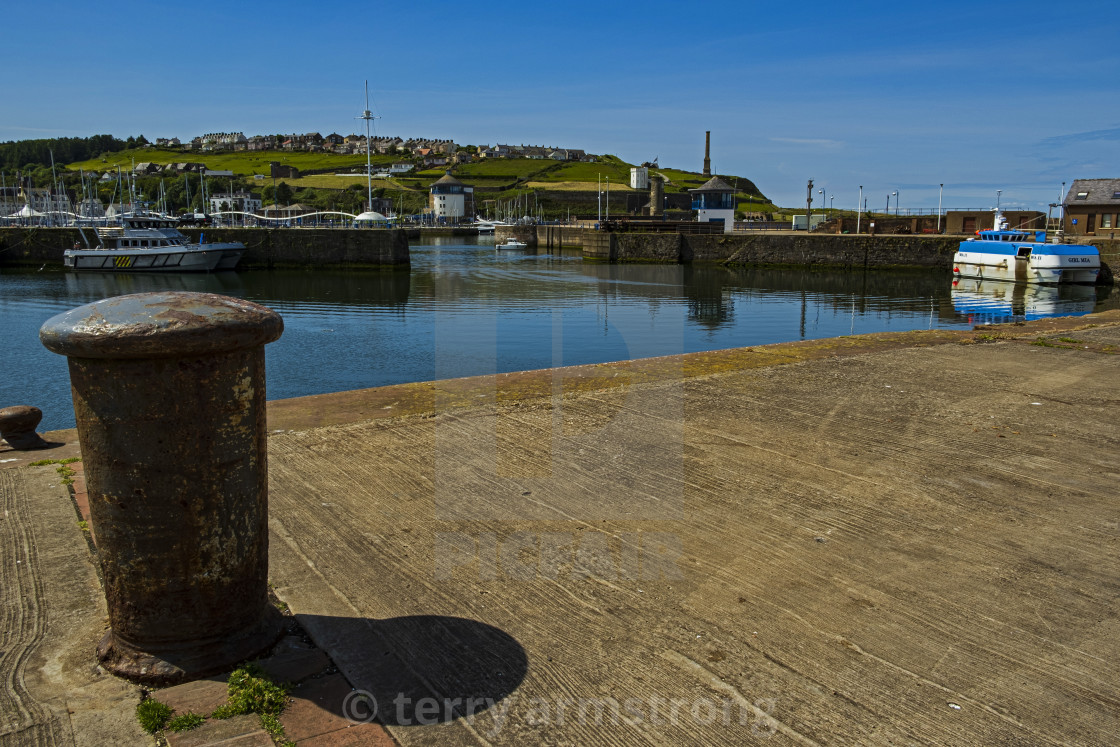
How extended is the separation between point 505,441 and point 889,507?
2.40 metres

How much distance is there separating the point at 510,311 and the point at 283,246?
93.3 ft

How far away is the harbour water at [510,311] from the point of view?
17250 millimetres

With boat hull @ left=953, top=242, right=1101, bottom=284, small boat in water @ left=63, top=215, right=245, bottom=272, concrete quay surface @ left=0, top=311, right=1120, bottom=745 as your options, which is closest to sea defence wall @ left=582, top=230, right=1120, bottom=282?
boat hull @ left=953, top=242, right=1101, bottom=284

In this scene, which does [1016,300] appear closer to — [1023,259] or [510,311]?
[1023,259]

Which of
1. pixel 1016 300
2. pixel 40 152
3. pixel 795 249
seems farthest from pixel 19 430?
pixel 40 152

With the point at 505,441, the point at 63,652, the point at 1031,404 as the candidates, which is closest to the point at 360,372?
the point at 505,441

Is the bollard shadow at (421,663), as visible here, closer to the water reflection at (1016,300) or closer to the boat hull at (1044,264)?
the water reflection at (1016,300)

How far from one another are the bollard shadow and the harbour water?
1126 cm

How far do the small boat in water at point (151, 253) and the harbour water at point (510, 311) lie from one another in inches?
54.5

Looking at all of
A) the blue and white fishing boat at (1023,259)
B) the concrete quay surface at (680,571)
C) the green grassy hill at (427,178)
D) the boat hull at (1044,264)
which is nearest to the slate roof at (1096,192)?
the blue and white fishing boat at (1023,259)

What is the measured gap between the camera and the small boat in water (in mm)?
47656

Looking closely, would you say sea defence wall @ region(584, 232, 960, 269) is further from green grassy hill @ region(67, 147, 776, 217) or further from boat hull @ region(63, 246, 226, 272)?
green grassy hill @ region(67, 147, 776, 217)

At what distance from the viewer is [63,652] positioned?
2645mm

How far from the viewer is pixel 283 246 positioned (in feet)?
167
